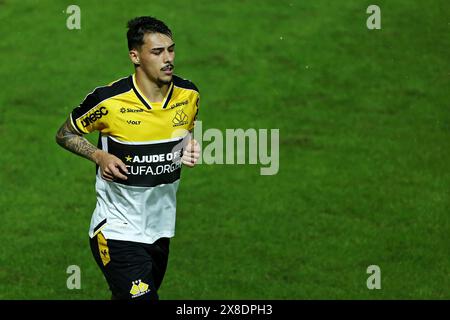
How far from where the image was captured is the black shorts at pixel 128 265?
8.91 metres

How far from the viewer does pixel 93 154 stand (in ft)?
29.3

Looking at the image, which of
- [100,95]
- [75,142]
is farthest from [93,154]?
[100,95]

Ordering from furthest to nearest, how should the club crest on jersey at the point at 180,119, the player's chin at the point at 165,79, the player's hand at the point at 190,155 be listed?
the club crest on jersey at the point at 180,119 → the player's chin at the point at 165,79 → the player's hand at the point at 190,155

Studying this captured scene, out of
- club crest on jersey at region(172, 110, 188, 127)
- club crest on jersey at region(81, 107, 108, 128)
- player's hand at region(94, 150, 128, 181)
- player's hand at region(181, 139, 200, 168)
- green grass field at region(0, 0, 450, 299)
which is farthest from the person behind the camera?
green grass field at region(0, 0, 450, 299)

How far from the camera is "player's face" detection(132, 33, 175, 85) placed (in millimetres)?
8914

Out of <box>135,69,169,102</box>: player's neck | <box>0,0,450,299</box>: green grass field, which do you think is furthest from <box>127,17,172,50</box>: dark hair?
<box>0,0,450,299</box>: green grass field

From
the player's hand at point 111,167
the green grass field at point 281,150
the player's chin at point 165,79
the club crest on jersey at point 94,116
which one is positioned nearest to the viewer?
the player's hand at point 111,167

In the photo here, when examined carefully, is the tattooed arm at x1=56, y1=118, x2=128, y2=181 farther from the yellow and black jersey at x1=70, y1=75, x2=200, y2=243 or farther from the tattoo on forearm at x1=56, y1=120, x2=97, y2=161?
the yellow and black jersey at x1=70, y1=75, x2=200, y2=243

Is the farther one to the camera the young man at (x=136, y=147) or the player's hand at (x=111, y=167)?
the young man at (x=136, y=147)

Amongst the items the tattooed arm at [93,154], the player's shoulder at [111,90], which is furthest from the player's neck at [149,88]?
the tattooed arm at [93,154]

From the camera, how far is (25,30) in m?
20.2

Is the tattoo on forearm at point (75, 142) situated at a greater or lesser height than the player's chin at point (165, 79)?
lesser

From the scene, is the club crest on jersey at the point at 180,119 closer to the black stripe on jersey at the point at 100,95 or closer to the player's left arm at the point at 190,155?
the player's left arm at the point at 190,155
